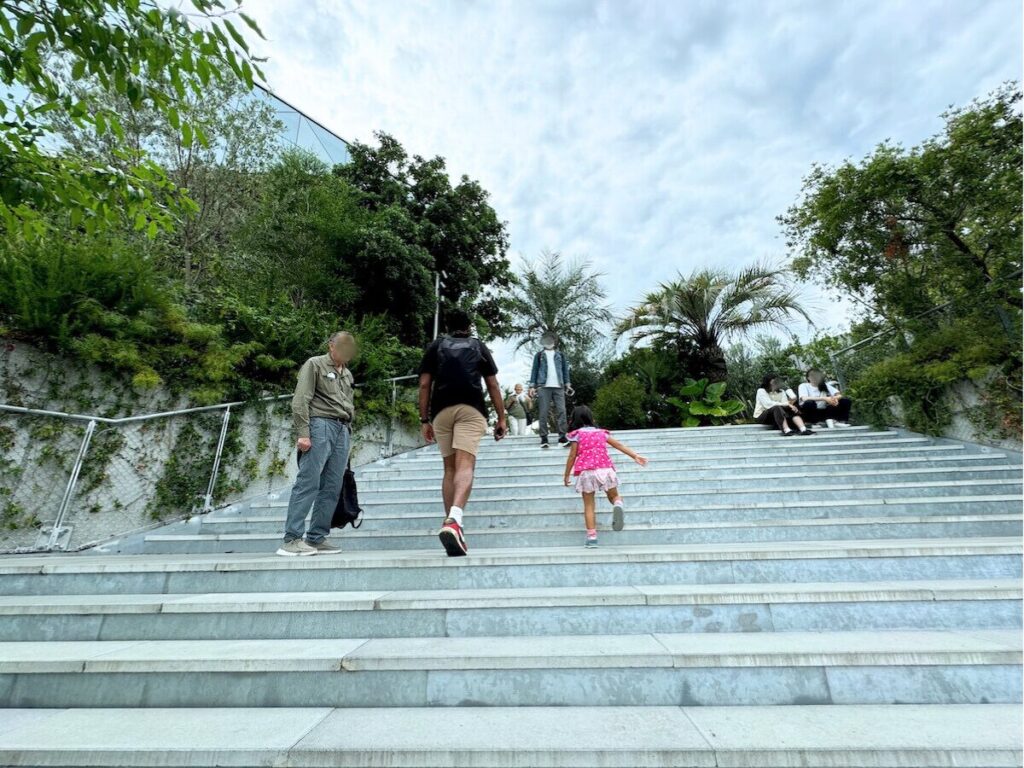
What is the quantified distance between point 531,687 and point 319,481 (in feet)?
8.20

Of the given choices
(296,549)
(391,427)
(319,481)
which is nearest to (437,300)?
(391,427)

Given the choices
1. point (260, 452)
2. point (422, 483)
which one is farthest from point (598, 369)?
point (260, 452)

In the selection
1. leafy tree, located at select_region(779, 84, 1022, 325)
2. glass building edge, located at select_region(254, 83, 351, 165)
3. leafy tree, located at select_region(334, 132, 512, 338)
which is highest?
glass building edge, located at select_region(254, 83, 351, 165)

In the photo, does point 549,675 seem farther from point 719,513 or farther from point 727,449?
point 727,449

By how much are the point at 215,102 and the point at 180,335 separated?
827 cm

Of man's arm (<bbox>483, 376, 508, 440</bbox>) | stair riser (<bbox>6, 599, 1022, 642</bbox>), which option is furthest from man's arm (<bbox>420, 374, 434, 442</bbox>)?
stair riser (<bbox>6, 599, 1022, 642</bbox>)

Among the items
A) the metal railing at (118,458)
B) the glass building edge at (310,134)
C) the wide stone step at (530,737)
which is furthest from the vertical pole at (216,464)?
the glass building edge at (310,134)

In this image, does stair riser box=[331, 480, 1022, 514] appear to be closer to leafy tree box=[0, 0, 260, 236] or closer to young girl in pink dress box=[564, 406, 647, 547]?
young girl in pink dress box=[564, 406, 647, 547]

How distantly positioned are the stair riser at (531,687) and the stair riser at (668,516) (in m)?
2.22

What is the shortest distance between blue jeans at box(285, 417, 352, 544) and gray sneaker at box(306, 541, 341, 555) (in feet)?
0.16

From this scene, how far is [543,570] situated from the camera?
281 cm

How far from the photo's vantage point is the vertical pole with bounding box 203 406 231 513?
5.10 metres

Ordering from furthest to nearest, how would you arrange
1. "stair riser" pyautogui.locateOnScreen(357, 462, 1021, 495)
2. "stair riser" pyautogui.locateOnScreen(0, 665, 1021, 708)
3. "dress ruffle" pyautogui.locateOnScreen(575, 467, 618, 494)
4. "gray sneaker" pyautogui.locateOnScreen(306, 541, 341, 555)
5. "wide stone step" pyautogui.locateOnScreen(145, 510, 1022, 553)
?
"stair riser" pyautogui.locateOnScreen(357, 462, 1021, 495) < "dress ruffle" pyautogui.locateOnScreen(575, 467, 618, 494) < "wide stone step" pyautogui.locateOnScreen(145, 510, 1022, 553) < "gray sneaker" pyautogui.locateOnScreen(306, 541, 341, 555) < "stair riser" pyautogui.locateOnScreen(0, 665, 1021, 708)

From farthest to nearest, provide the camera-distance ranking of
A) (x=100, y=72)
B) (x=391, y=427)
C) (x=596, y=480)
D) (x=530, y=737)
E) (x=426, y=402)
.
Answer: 1. (x=391, y=427)
2. (x=596, y=480)
3. (x=426, y=402)
4. (x=100, y=72)
5. (x=530, y=737)
